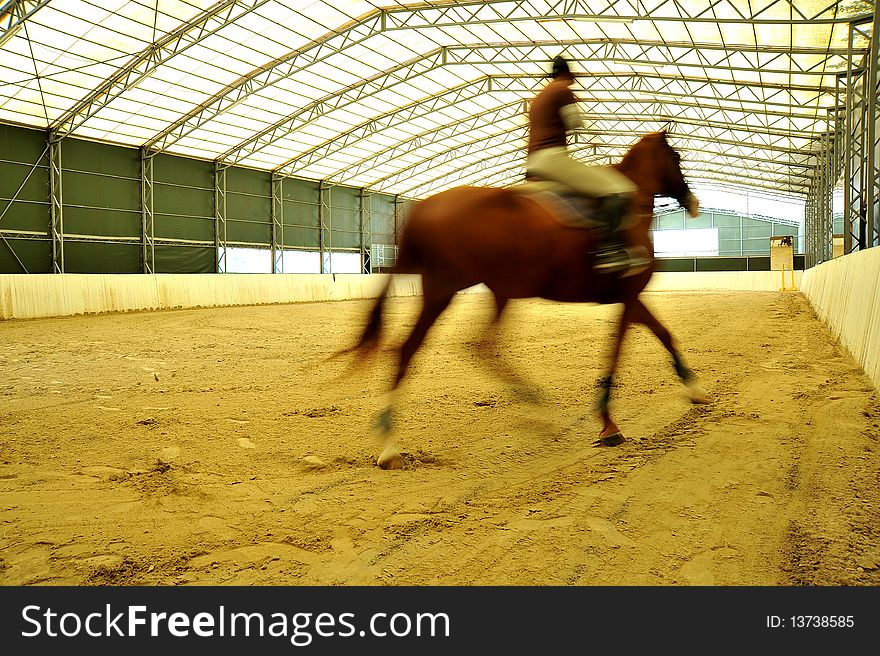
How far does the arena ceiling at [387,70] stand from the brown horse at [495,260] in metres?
11.6

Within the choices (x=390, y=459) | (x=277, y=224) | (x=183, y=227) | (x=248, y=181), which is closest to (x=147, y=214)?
(x=183, y=227)

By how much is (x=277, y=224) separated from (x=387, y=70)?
11.1m

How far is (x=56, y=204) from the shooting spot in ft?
73.7

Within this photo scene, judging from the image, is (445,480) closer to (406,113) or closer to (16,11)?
(16,11)

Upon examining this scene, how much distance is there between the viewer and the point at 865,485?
3.01m

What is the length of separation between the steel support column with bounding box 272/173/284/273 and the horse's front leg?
29631mm

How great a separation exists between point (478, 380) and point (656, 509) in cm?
357

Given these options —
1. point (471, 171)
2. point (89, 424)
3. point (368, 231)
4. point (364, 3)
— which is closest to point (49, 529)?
point (89, 424)

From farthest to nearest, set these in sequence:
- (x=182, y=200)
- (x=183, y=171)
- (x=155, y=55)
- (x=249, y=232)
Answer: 1. (x=249, y=232)
2. (x=183, y=171)
3. (x=182, y=200)
4. (x=155, y=55)

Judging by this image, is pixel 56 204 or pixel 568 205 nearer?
pixel 568 205

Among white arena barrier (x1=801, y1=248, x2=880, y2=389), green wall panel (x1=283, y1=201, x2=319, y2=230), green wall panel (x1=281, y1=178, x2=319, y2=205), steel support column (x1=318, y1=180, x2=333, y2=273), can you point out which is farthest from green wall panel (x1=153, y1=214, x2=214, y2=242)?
white arena barrier (x1=801, y1=248, x2=880, y2=389)

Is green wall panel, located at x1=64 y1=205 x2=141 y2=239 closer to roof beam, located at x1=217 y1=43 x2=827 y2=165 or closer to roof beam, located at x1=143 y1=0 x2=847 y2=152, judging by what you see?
roof beam, located at x1=143 y1=0 x2=847 y2=152

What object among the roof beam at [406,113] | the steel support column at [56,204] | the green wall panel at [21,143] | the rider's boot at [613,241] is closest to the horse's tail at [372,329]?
the rider's boot at [613,241]

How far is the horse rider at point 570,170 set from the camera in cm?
395
